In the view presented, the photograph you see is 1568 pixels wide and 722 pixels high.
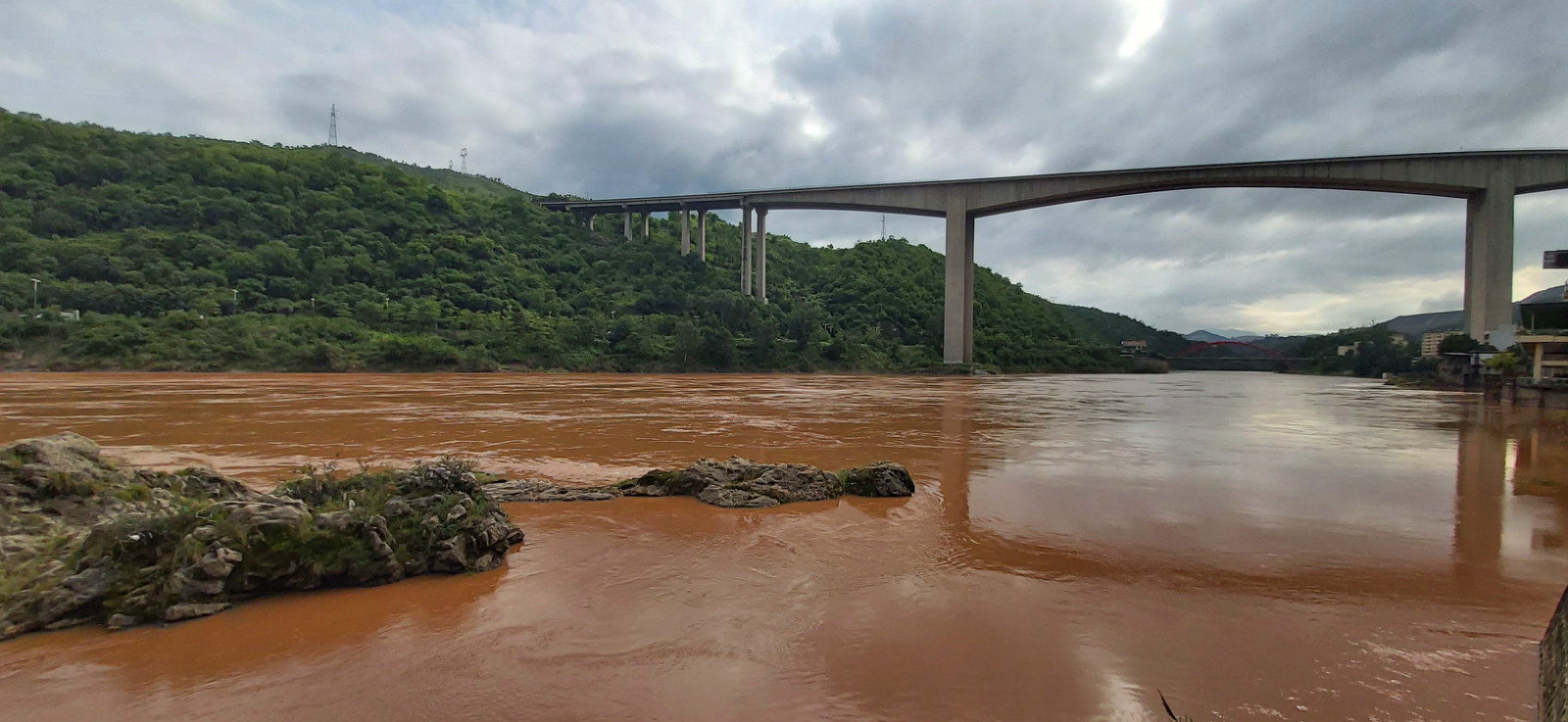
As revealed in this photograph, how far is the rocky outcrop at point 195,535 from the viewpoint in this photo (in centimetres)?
491

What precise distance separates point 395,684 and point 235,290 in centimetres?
6861

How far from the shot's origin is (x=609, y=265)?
82062mm

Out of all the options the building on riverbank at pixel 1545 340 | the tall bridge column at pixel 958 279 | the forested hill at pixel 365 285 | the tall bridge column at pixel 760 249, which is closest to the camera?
the building on riverbank at pixel 1545 340

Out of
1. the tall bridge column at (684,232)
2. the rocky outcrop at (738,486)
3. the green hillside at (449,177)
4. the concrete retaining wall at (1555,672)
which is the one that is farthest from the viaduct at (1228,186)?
the green hillside at (449,177)

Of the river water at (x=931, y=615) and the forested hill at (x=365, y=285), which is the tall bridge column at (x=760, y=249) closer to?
the forested hill at (x=365, y=285)

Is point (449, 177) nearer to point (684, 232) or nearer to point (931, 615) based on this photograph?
point (684, 232)

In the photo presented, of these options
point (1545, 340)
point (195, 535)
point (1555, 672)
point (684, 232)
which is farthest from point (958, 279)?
point (195, 535)

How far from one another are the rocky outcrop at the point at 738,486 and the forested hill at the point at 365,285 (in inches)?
1984

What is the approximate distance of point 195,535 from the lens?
5.15 metres

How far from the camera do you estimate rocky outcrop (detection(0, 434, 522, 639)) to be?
16.1 ft

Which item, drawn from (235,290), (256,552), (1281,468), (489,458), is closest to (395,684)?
(256,552)

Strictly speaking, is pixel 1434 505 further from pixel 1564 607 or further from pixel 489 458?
pixel 489 458

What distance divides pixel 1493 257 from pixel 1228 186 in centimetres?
1808

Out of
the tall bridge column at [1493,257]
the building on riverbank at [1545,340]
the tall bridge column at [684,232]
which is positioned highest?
the tall bridge column at [684,232]
